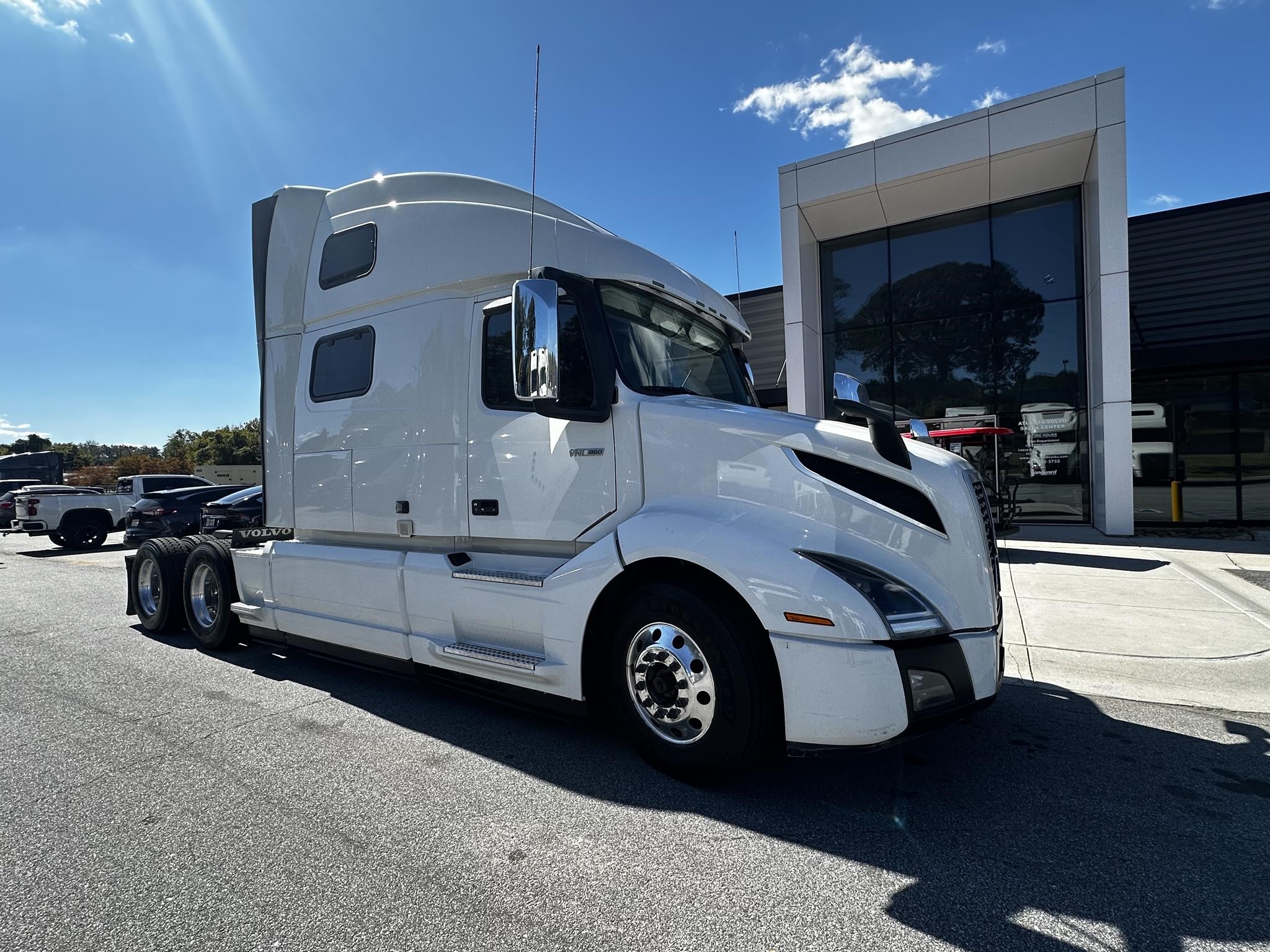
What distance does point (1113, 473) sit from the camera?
37.3 ft

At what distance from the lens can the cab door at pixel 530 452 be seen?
3439mm

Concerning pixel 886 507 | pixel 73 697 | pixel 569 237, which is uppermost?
pixel 569 237

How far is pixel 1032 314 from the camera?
44.0 ft

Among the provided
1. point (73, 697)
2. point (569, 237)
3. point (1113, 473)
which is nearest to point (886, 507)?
point (569, 237)

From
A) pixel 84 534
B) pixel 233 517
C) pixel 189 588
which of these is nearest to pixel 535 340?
pixel 233 517

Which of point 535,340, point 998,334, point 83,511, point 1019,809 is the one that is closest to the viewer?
point 1019,809

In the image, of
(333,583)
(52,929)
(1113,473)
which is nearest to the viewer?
(52,929)

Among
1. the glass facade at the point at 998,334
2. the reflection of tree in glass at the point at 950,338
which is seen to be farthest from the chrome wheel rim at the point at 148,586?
the reflection of tree in glass at the point at 950,338

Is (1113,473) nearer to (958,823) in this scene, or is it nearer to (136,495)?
(958,823)

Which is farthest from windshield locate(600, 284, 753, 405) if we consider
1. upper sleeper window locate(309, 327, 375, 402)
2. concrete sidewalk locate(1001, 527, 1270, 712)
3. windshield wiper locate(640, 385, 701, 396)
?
Result: concrete sidewalk locate(1001, 527, 1270, 712)

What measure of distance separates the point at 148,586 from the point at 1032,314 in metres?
14.9

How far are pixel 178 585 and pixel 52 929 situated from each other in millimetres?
4756

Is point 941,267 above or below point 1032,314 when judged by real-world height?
above

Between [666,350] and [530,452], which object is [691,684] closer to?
[530,452]
